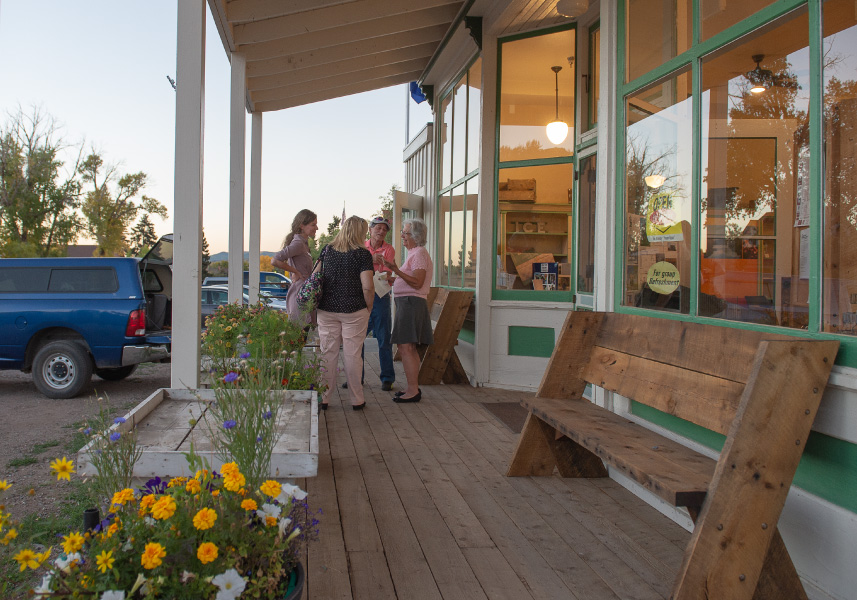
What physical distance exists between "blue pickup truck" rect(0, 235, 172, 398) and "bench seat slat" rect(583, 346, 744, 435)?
5.07m

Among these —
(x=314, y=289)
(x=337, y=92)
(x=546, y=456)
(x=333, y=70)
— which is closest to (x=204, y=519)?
(x=546, y=456)

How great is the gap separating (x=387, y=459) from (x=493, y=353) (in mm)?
2855

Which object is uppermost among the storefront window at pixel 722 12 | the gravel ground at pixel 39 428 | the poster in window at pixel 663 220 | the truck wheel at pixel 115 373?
the storefront window at pixel 722 12

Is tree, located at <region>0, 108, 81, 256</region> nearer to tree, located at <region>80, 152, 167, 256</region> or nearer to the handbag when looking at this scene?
tree, located at <region>80, 152, 167, 256</region>

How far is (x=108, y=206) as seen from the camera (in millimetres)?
42125

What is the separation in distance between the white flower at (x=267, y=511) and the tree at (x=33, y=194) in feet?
125

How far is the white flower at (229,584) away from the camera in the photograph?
141 cm

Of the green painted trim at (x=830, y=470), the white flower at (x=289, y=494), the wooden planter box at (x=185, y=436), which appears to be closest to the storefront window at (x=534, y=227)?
the wooden planter box at (x=185, y=436)

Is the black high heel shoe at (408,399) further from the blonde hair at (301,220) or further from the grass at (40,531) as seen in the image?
the grass at (40,531)

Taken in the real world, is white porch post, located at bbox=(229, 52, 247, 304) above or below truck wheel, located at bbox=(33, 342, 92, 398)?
above

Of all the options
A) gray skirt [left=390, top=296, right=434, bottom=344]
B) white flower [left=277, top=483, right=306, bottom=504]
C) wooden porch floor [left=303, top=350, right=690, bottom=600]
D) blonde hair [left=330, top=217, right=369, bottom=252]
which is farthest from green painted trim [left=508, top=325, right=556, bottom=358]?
white flower [left=277, top=483, right=306, bottom=504]

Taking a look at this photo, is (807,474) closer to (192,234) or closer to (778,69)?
(778,69)

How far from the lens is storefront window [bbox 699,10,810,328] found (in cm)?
273

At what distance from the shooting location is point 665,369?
321 cm
